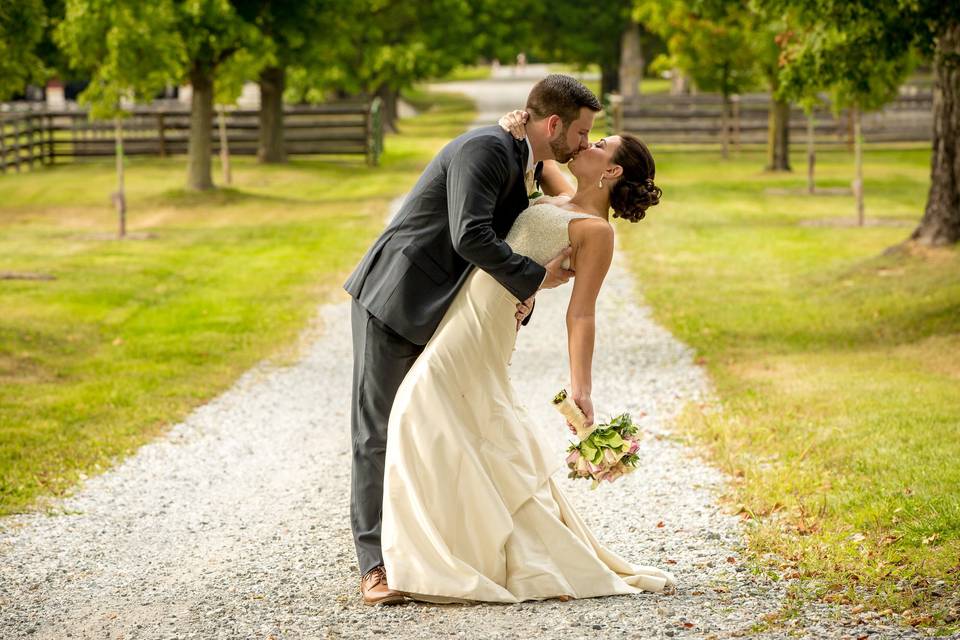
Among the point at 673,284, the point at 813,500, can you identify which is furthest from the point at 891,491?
the point at 673,284

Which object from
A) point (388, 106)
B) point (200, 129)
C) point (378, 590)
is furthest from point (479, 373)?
point (388, 106)

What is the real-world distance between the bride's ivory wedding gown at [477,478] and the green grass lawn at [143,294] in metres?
3.07

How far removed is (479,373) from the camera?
18.3 ft

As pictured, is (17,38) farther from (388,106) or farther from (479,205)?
(388,106)

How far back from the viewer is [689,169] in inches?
1288

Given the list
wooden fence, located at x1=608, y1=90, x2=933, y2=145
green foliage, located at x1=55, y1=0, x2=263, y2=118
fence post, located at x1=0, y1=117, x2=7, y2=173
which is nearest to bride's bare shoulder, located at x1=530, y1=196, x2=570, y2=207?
green foliage, located at x1=55, y1=0, x2=263, y2=118

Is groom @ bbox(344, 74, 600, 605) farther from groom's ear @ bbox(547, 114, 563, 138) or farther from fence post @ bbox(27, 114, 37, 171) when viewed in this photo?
fence post @ bbox(27, 114, 37, 171)

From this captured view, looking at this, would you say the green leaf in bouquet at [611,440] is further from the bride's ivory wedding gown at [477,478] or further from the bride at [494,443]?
the bride's ivory wedding gown at [477,478]

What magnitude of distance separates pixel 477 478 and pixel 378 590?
666mm

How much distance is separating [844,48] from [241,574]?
32.4 ft

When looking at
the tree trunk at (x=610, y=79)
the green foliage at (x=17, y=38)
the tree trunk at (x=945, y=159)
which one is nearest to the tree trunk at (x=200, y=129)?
the green foliage at (x=17, y=38)

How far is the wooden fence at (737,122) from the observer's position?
38.4 meters

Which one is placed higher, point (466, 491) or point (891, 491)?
point (466, 491)

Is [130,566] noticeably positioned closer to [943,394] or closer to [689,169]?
[943,394]
